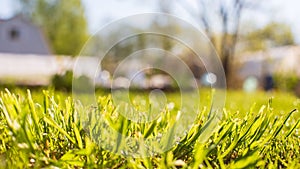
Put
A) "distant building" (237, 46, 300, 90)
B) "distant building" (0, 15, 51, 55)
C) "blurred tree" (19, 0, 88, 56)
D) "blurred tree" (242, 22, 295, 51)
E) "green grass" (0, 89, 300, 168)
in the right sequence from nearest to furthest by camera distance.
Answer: "green grass" (0, 89, 300, 168) → "blurred tree" (242, 22, 295, 51) → "distant building" (237, 46, 300, 90) → "distant building" (0, 15, 51, 55) → "blurred tree" (19, 0, 88, 56)

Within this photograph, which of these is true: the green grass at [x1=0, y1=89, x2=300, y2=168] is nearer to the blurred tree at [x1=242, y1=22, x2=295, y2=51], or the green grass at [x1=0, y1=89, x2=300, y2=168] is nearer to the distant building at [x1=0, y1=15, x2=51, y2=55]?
the blurred tree at [x1=242, y1=22, x2=295, y2=51]

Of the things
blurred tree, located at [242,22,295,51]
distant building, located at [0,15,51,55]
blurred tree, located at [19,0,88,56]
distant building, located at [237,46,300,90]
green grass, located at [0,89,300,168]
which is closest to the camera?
green grass, located at [0,89,300,168]

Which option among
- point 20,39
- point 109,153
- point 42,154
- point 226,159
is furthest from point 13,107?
point 20,39

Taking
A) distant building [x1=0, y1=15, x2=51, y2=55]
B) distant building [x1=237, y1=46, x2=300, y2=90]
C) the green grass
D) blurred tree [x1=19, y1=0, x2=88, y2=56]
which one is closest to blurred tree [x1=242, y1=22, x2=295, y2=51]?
distant building [x1=237, y1=46, x2=300, y2=90]

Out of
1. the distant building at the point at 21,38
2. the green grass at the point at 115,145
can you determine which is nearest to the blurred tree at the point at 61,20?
the distant building at the point at 21,38

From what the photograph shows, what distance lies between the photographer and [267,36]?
139 feet

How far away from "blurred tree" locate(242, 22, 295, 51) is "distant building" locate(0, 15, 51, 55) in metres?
20.8

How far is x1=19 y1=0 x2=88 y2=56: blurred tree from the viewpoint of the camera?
63531 mm

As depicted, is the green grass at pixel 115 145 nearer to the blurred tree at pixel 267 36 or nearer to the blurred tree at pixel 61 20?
the blurred tree at pixel 267 36

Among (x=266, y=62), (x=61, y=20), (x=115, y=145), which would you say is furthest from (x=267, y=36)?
(x=115, y=145)

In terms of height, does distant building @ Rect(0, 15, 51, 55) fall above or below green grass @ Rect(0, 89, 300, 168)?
above

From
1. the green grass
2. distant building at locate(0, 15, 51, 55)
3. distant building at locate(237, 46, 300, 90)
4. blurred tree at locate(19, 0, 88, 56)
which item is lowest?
the green grass

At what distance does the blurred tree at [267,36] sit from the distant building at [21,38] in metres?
20.8

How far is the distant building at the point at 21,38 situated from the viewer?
45.5 metres
